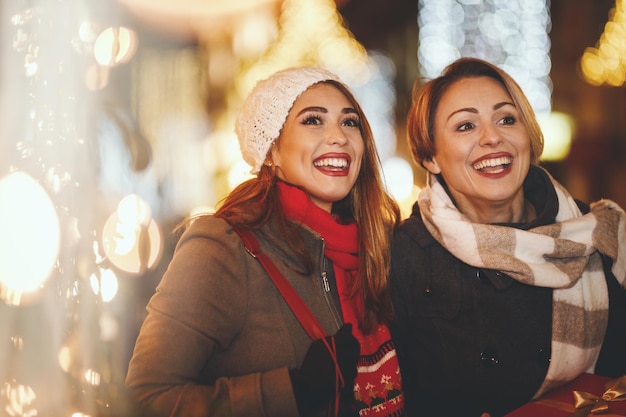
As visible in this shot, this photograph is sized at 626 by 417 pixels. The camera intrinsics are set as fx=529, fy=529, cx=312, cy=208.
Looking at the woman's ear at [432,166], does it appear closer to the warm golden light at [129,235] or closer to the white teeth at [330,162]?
the white teeth at [330,162]

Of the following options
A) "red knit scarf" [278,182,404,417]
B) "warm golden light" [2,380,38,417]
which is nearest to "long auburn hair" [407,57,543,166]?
"red knit scarf" [278,182,404,417]

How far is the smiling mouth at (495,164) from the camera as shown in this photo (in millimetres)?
2564

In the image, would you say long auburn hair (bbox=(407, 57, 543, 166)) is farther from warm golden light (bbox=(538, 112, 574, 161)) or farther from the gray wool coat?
warm golden light (bbox=(538, 112, 574, 161))

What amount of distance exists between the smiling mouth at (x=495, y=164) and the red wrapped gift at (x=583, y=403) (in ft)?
3.39

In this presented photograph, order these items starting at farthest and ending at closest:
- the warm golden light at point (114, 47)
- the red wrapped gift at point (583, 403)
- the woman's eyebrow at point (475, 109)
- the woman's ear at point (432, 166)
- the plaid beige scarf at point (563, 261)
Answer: the woman's ear at point (432, 166) < the woman's eyebrow at point (475, 109) < the plaid beige scarf at point (563, 261) < the red wrapped gift at point (583, 403) < the warm golden light at point (114, 47)

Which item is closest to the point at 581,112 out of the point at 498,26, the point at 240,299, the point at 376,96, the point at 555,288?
the point at 498,26

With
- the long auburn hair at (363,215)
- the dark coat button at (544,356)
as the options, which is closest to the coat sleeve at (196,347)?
the long auburn hair at (363,215)

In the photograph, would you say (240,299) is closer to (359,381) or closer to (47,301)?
(359,381)

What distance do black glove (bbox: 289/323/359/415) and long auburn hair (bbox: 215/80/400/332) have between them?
346 millimetres

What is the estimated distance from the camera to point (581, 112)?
15.2 meters

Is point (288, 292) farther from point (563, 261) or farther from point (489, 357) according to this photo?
point (563, 261)

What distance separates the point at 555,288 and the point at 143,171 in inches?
78.7

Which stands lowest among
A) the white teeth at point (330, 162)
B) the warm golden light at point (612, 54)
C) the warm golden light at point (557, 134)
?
the white teeth at point (330, 162)

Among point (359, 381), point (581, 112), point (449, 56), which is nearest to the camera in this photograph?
point (359, 381)
